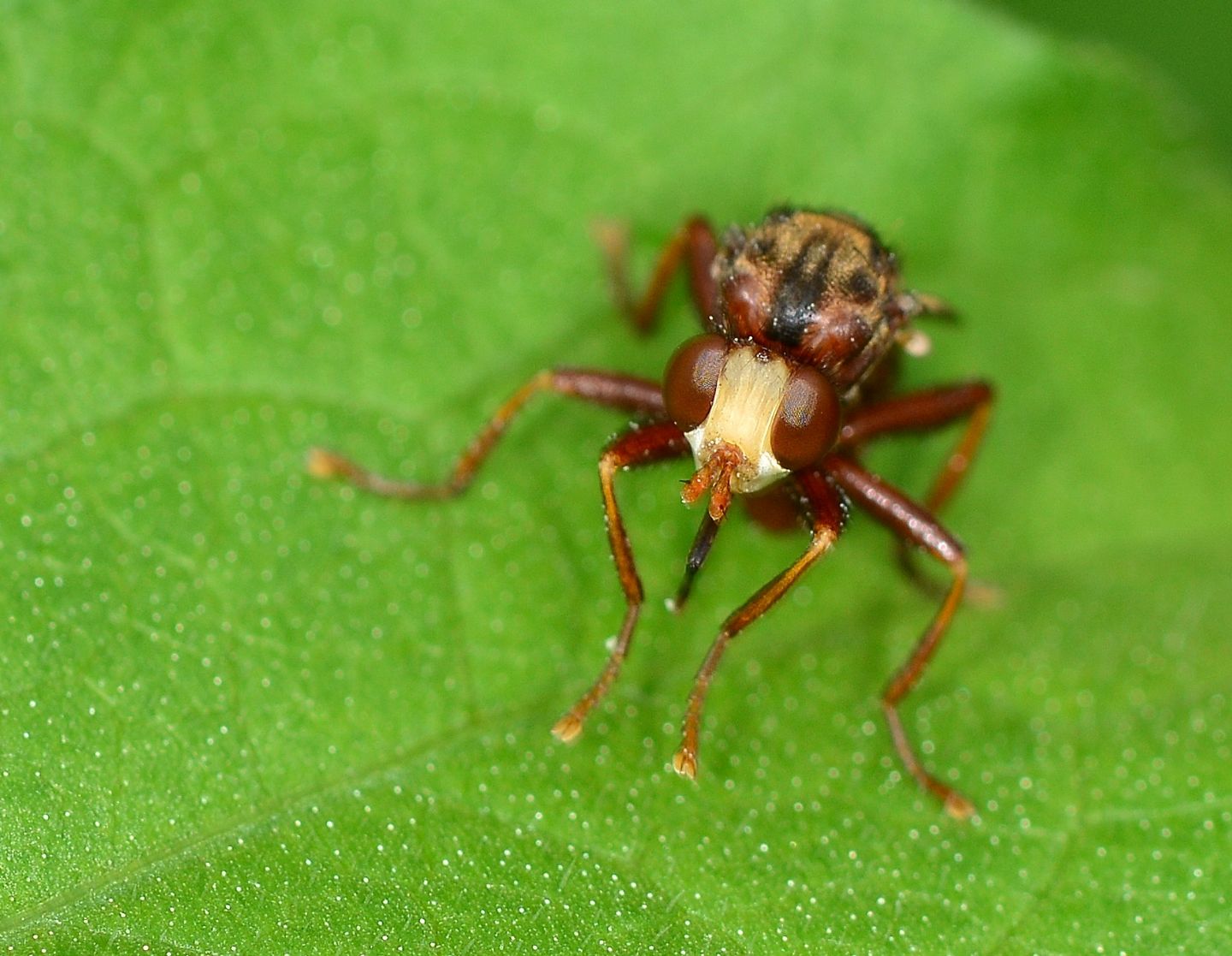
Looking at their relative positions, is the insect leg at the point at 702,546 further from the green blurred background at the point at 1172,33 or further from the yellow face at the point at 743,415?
the green blurred background at the point at 1172,33

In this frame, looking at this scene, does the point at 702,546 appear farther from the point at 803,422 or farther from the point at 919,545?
the point at 919,545

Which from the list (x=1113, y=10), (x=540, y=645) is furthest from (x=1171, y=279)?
(x=540, y=645)

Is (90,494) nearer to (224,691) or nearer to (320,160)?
(224,691)

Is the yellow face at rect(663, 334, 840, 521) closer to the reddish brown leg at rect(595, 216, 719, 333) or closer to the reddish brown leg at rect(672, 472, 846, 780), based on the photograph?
the reddish brown leg at rect(672, 472, 846, 780)

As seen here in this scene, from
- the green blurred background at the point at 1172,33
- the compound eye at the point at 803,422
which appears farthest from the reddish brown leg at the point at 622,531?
the green blurred background at the point at 1172,33

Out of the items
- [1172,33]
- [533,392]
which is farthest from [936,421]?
[1172,33]

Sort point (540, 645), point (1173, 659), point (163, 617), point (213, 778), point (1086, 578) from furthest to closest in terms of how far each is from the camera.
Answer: point (1086, 578) → point (1173, 659) → point (540, 645) → point (163, 617) → point (213, 778)

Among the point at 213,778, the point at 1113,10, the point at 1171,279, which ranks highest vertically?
the point at 1113,10
